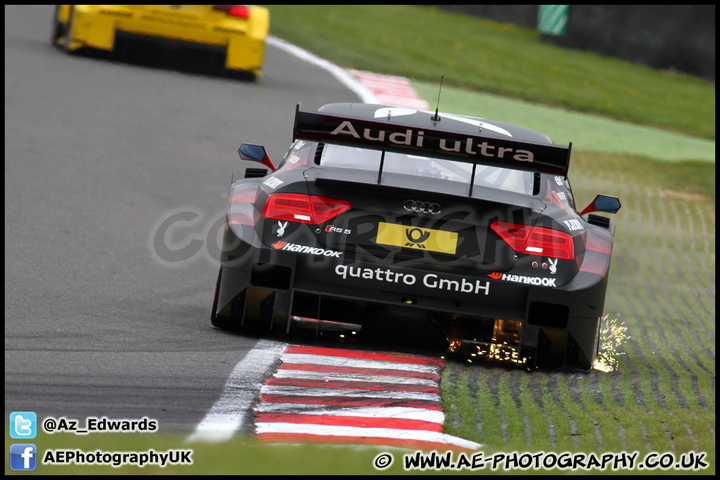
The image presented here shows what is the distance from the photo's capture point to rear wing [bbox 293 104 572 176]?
17.5 feet

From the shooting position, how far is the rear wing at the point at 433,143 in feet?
17.5

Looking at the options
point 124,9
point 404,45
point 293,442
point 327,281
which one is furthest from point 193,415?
point 404,45

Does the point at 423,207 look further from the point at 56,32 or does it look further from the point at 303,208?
the point at 56,32

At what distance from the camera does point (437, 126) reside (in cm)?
592

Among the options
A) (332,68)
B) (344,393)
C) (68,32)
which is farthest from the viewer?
(332,68)

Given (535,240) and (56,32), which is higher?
(535,240)

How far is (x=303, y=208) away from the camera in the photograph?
5508 millimetres

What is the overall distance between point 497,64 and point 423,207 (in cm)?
2091

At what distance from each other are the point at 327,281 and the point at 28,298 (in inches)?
78.4

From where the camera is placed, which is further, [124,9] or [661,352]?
[124,9]

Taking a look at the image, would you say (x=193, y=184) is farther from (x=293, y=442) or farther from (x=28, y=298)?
(x=293, y=442)

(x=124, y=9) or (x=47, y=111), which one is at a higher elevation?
(x=124, y=9)

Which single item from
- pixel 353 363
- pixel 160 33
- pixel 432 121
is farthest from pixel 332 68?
pixel 353 363
